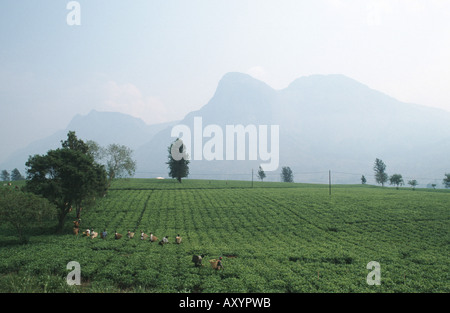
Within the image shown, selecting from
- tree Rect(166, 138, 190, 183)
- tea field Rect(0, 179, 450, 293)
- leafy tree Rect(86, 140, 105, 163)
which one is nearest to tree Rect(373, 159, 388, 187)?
tea field Rect(0, 179, 450, 293)

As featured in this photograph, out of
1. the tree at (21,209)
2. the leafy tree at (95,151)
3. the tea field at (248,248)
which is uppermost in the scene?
the leafy tree at (95,151)

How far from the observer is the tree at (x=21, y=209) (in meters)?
33.9

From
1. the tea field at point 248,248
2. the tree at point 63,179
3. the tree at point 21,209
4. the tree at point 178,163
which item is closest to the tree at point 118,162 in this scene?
the tea field at point 248,248

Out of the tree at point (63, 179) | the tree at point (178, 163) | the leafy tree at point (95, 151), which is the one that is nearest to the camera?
the tree at point (63, 179)

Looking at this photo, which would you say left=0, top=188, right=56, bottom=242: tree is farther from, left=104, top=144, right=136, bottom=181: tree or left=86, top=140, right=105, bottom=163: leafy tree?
left=104, top=144, right=136, bottom=181: tree

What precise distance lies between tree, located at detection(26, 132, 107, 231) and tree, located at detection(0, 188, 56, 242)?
3394 millimetres

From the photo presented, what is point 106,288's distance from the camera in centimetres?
2055

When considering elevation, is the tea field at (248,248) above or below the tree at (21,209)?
below

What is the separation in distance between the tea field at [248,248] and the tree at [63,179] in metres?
5.04

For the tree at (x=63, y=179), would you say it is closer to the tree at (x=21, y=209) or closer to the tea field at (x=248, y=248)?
the tree at (x=21, y=209)

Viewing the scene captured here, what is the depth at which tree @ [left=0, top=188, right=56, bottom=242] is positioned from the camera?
33938 mm
